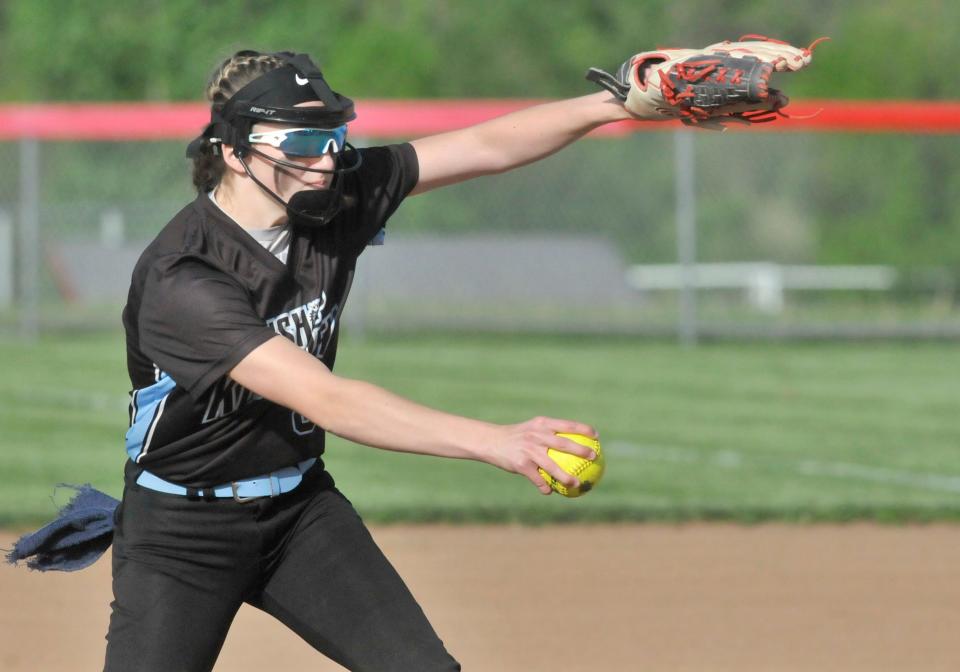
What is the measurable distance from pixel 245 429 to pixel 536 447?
3.16 feet

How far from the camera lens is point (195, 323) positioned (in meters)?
3.53

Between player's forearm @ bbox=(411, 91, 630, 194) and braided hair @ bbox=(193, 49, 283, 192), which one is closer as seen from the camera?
braided hair @ bbox=(193, 49, 283, 192)

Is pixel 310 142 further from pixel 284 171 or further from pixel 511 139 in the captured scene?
pixel 511 139

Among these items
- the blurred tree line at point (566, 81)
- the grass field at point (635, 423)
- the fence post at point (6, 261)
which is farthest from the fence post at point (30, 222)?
the fence post at point (6, 261)

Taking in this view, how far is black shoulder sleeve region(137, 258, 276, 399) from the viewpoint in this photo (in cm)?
349

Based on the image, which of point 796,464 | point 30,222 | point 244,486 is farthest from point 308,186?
point 30,222

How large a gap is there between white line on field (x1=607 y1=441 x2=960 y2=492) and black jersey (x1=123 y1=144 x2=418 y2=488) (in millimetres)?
6673

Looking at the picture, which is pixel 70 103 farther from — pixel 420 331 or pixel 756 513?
pixel 756 513

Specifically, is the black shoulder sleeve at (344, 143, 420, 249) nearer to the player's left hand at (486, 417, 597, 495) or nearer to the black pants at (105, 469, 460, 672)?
the black pants at (105, 469, 460, 672)

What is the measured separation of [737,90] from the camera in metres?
4.04

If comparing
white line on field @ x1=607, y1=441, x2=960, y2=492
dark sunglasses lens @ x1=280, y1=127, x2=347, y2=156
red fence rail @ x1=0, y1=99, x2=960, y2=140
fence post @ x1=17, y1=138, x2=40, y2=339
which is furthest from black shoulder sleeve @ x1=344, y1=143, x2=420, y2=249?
fence post @ x1=17, y1=138, x2=40, y2=339

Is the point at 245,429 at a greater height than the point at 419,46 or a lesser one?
lesser

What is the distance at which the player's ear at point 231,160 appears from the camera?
12.6 ft

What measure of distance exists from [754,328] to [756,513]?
979 cm
